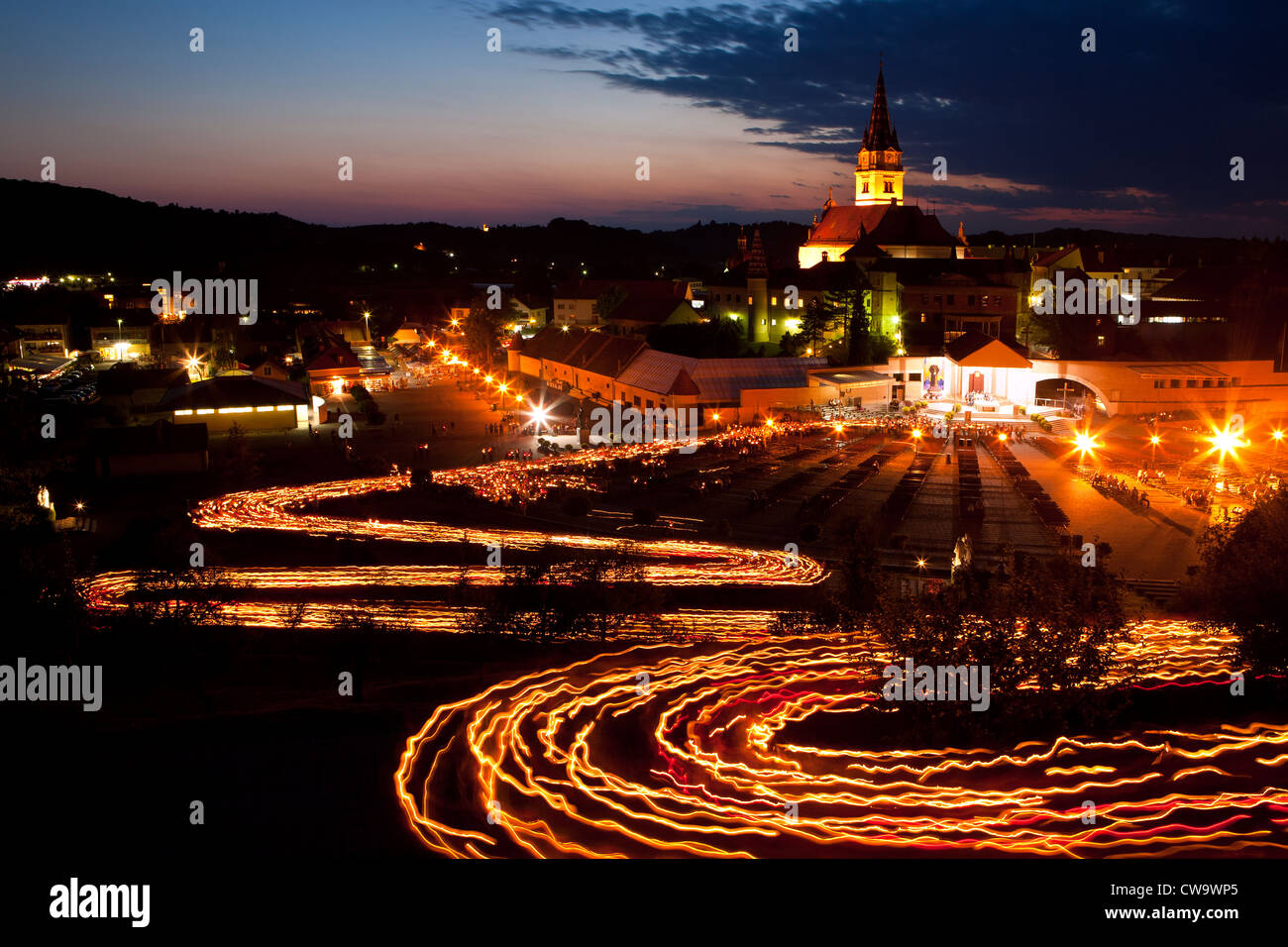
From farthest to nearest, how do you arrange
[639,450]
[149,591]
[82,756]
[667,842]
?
[639,450]
[149,591]
[82,756]
[667,842]

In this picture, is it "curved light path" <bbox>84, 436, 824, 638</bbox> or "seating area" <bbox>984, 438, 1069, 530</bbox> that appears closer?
"curved light path" <bbox>84, 436, 824, 638</bbox>

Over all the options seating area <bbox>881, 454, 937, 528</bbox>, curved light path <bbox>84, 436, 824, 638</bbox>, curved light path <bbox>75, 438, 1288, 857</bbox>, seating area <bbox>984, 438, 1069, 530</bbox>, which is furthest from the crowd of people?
curved light path <bbox>75, 438, 1288, 857</bbox>

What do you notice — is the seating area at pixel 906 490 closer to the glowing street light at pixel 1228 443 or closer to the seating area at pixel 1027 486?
the seating area at pixel 1027 486

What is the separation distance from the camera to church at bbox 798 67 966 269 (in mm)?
51062

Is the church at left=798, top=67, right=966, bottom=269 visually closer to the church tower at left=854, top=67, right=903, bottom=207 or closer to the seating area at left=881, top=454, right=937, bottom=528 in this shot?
the church tower at left=854, top=67, right=903, bottom=207

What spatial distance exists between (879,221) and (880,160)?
7.21 meters

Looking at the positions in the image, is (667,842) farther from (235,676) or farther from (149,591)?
(149,591)

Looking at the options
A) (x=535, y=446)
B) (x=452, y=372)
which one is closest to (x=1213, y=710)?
(x=535, y=446)

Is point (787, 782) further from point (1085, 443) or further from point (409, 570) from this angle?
point (1085, 443)

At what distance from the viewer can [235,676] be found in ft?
38.6

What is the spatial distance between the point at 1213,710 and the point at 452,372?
40.4 metres

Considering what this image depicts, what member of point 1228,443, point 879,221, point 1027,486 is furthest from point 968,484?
point 879,221

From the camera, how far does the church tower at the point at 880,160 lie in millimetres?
59375

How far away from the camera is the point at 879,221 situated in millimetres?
54531
